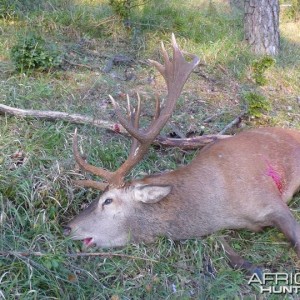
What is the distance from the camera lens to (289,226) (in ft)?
14.0

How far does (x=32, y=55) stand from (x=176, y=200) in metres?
2.76

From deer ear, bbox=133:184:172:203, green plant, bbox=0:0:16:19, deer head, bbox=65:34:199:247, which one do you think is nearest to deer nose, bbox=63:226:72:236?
deer head, bbox=65:34:199:247

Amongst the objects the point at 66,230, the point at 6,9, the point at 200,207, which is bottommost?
the point at 66,230

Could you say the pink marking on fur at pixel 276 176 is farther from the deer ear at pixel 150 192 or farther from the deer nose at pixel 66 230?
the deer nose at pixel 66 230

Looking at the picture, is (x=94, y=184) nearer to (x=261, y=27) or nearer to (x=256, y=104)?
(x=256, y=104)

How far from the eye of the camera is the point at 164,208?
430 centimetres

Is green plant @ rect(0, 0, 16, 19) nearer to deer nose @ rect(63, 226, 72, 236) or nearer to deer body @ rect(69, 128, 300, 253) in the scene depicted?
deer body @ rect(69, 128, 300, 253)

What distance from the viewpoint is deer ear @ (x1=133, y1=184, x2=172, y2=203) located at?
4.19 meters

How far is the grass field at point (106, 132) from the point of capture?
380cm

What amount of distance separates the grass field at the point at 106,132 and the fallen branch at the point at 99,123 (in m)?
0.07

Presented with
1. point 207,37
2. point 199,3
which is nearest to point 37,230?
point 207,37

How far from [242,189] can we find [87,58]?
3.31 metres

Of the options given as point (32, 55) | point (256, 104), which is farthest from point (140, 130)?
point (32, 55)

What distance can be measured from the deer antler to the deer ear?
0.50ft
